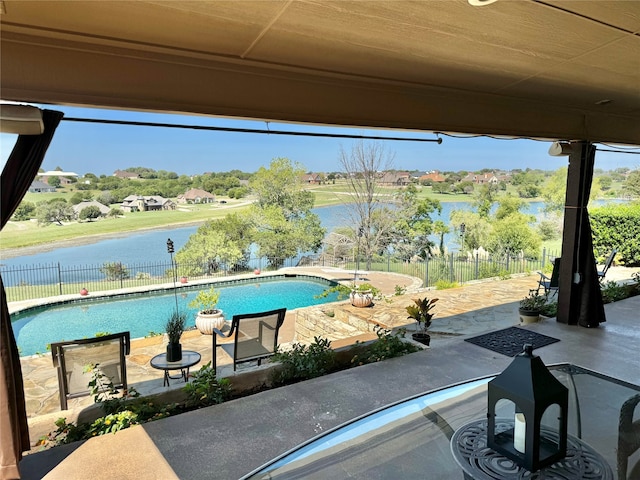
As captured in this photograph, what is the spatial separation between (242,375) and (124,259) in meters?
11.6

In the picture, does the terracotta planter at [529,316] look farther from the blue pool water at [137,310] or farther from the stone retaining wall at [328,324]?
the blue pool water at [137,310]

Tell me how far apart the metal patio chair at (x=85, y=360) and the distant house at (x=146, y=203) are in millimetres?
13866

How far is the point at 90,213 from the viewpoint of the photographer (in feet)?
49.9

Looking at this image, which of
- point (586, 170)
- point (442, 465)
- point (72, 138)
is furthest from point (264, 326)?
point (72, 138)

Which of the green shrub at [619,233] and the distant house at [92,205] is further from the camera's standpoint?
the distant house at [92,205]

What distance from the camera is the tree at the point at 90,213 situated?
15.1 m

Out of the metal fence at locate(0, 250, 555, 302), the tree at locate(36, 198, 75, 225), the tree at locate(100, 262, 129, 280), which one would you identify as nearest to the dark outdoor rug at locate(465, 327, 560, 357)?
the metal fence at locate(0, 250, 555, 302)

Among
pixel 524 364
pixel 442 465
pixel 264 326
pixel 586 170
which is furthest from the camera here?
pixel 586 170

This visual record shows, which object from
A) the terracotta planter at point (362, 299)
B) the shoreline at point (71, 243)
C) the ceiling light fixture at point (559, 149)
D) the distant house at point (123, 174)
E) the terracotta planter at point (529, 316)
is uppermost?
the distant house at point (123, 174)

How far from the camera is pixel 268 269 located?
1564cm

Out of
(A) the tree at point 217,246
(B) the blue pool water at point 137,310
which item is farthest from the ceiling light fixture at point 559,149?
(A) the tree at point 217,246

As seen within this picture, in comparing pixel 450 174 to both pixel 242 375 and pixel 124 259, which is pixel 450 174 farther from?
pixel 242 375

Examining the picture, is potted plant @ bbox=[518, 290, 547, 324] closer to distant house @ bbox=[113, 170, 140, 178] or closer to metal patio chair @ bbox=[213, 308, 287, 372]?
metal patio chair @ bbox=[213, 308, 287, 372]

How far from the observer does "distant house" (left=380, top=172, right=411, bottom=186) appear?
16.9 m
